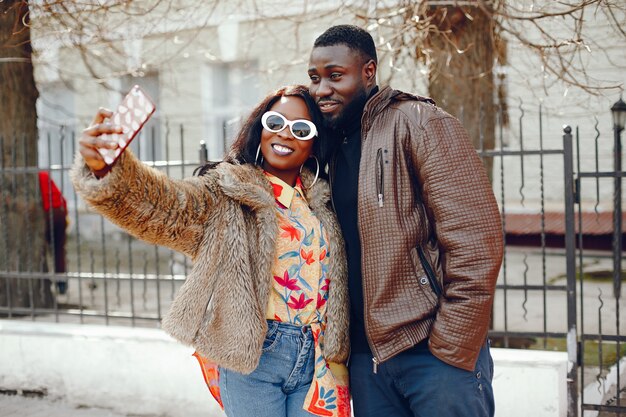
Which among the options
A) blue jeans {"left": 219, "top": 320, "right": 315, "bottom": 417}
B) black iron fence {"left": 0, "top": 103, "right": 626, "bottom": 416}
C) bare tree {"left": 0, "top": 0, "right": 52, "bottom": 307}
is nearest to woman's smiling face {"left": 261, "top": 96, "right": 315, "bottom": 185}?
blue jeans {"left": 219, "top": 320, "right": 315, "bottom": 417}

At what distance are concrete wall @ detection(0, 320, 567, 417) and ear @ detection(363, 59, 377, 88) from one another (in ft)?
8.04

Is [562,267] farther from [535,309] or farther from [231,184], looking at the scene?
[231,184]

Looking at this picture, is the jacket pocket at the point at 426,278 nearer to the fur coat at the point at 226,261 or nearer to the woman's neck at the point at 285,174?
the fur coat at the point at 226,261

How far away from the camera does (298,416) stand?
2549mm

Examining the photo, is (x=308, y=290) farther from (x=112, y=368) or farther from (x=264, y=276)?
(x=112, y=368)

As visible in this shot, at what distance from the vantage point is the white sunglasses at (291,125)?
2596 millimetres

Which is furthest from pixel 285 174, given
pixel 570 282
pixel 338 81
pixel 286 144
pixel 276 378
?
pixel 570 282

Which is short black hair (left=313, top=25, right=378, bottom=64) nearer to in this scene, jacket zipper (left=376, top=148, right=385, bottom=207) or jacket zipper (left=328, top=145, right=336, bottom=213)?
jacket zipper (left=328, top=145, right=336, bottom=213)

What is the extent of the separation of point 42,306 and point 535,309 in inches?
211

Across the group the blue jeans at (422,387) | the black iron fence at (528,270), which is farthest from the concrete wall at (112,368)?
the blue jeans at (422,387)

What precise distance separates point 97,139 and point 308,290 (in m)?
0.95

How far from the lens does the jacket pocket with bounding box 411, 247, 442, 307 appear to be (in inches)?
92.2

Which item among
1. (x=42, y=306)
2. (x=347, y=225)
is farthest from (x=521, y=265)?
(x=347, y=225)

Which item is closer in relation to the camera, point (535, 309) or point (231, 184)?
point (231, 184)
